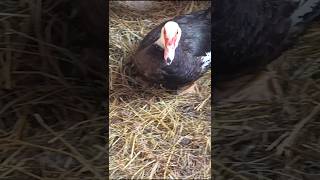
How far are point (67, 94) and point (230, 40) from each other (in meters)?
0.29

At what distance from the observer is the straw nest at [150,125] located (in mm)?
820

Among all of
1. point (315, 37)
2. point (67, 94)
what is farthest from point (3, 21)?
point (315, 37)

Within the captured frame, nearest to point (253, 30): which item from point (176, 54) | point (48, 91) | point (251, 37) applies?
point (251, 37)

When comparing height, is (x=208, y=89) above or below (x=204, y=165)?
above

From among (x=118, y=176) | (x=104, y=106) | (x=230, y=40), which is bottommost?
(x=118, y=176)

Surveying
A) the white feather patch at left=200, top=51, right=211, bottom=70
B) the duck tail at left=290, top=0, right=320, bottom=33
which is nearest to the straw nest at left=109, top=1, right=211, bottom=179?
the white feather patch at left=200, top=51, right=211, bottom=70

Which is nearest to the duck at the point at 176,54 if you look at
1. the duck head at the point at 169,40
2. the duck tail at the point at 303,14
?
the duck head at the point at 169,40

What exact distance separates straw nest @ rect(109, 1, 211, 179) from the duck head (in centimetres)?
3

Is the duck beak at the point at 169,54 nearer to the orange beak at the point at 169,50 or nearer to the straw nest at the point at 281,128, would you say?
the orange beak at the point at 169,50

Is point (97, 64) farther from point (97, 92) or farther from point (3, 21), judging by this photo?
point (3, 21)

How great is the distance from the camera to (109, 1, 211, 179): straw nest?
0.82 metres

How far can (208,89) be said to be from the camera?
839 millimetres

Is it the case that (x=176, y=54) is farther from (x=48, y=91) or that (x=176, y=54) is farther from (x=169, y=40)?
(x=48, y=91)

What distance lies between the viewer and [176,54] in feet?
2.70
